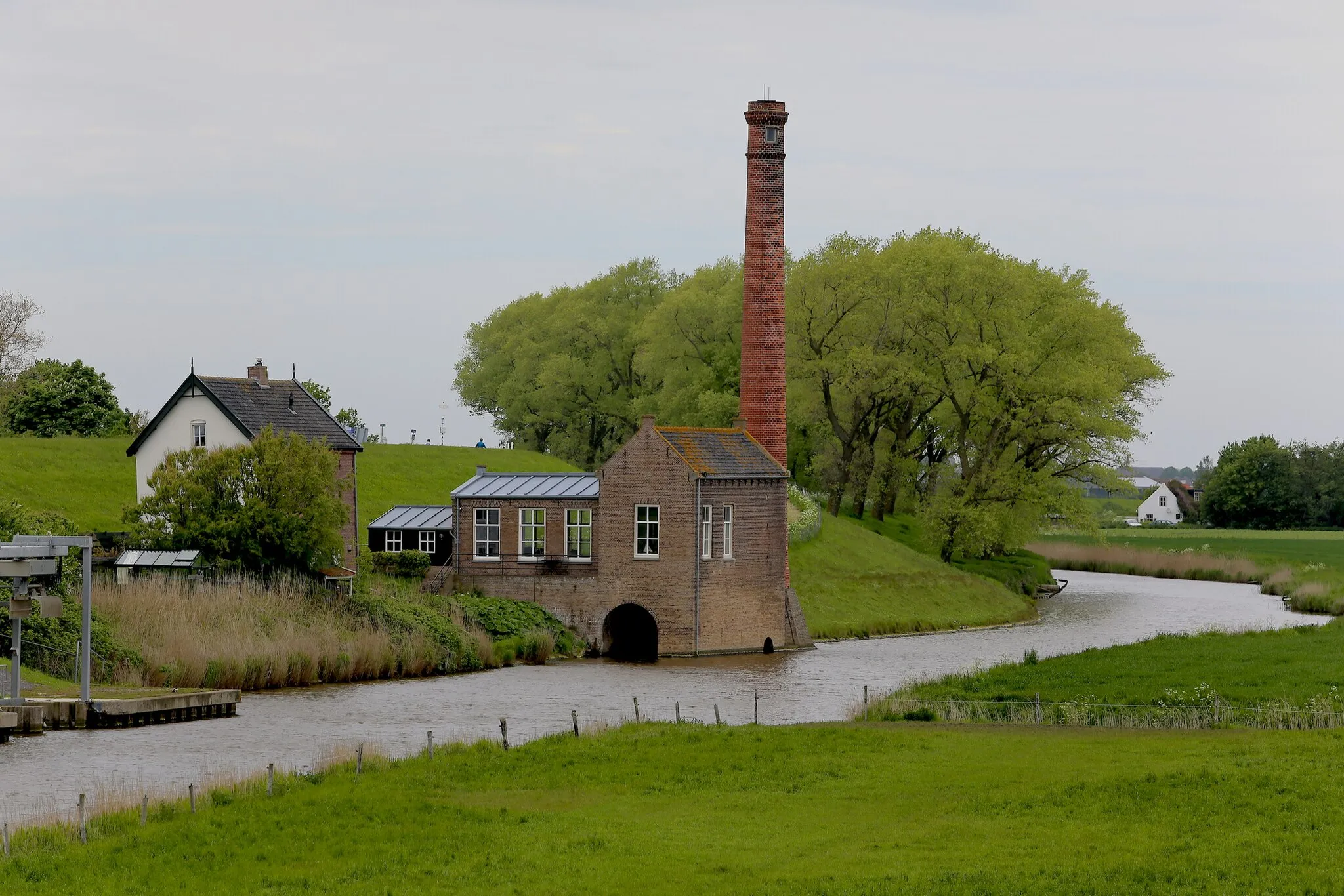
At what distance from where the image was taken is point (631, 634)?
53.5 metres

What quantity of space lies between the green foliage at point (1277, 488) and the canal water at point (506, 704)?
6901 cm

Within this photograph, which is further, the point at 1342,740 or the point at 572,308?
the point at 572,308

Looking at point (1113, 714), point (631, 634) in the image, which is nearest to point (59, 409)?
point (631, 634)

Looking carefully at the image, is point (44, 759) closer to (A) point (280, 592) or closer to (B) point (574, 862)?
(B) point (574, 862)

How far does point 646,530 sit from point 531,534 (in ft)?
12.0

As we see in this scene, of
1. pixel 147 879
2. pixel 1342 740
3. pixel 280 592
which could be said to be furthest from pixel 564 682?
pixel 147 879

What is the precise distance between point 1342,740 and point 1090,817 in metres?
6.89

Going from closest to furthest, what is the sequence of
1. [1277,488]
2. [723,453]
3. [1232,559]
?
[723,453]
[1232,559]
[1277,488]

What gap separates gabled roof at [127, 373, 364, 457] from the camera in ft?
184

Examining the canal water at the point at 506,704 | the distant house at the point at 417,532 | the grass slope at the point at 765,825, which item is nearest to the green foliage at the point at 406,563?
the distant house at the point at 417,532

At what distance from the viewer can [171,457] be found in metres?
49.9

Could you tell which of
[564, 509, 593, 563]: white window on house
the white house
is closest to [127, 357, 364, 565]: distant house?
[564, 509, 593, 563]: white window on house

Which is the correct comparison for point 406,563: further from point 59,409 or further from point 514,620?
point 59,409

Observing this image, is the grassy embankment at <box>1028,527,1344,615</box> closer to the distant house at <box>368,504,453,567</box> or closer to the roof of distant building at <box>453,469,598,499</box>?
the roof of distant building at <box>453,469,598,499</box>
